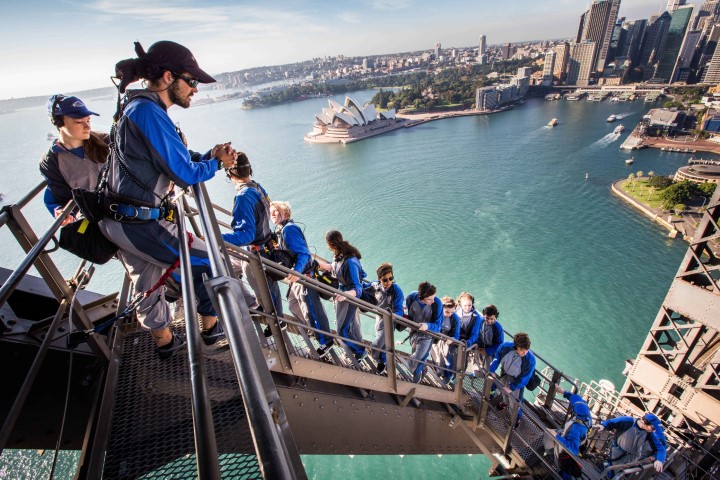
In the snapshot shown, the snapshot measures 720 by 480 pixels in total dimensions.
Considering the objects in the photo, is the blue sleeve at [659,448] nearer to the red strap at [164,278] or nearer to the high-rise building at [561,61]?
the red strap at [164,278]

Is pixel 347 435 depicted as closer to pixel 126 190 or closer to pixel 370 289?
pixel 370 289

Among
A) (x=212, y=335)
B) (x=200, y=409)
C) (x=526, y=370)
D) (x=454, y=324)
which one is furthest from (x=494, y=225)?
(x=200, y=409)

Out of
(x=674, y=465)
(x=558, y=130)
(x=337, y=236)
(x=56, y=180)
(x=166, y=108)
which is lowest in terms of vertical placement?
(x=558, y=130)

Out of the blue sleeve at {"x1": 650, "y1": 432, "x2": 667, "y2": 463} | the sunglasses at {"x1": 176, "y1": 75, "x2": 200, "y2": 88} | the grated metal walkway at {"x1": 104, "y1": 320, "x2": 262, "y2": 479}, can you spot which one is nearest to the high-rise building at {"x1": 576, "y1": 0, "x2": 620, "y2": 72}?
the blue sleeve at {"x1": 650, "y1": 432, "x2": 667, "y2": 463}

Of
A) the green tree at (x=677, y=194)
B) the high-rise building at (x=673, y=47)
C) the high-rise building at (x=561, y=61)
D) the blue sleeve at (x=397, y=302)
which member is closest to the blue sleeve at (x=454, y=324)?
the blue sleeve at (x=397, y=302)

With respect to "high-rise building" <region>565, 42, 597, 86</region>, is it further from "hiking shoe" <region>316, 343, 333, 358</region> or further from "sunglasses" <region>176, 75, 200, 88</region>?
"sunglasses" <region>176, 75, 200, 88</region>

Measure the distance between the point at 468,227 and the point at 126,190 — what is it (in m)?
18.7

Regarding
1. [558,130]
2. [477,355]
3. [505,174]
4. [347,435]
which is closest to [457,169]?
[505,174]

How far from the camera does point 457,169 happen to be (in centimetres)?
2762

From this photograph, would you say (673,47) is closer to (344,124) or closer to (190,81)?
(344,124)

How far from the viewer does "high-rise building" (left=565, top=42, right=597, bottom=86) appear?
2785 inches

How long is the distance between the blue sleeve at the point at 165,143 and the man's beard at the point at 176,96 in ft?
0.38

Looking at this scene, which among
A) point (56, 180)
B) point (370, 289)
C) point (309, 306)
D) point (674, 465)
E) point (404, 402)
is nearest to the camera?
point (56, 180)

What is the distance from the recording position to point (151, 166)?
1300 millimetres
